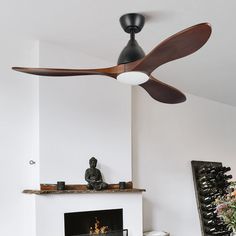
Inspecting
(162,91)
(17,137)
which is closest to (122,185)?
(17,137)

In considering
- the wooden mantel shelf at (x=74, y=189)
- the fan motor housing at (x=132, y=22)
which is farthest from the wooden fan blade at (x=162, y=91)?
the wooden mantel shelf at (x=74, y=189)

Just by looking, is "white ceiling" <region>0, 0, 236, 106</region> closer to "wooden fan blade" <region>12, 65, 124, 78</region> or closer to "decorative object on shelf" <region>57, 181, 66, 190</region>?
"wooden fan blade" <region>12, 65, 124, 78</region>

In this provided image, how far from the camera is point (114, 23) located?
9.45 feet

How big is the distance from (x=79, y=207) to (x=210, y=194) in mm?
2316

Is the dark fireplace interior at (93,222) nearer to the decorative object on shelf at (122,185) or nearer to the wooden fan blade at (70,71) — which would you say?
the decorative object on shelf at (122,185)

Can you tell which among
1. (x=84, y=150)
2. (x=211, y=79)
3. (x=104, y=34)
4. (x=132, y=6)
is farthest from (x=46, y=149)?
(x=211, y=79)

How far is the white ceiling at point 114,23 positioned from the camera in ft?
8.43

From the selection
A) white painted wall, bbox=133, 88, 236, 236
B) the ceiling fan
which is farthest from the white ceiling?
white painted wall, bbox=133, 88, 236, 236

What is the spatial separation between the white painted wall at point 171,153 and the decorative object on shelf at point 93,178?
0.89 m

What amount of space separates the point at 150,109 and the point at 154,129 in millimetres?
299

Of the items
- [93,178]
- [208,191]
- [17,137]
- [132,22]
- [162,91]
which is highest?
[132,22]

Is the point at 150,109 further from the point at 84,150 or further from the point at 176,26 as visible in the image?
the point at 176,26

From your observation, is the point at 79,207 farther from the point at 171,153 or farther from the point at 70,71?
the point at 171,153

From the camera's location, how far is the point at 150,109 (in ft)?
15.1
